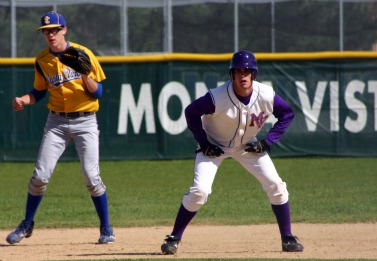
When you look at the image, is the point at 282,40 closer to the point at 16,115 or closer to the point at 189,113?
the point at 16,115

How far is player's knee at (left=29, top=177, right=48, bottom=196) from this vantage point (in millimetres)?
6879

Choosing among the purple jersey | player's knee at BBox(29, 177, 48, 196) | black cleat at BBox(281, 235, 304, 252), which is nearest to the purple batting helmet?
the purple jersey

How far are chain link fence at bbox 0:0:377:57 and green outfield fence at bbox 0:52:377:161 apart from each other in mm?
3449

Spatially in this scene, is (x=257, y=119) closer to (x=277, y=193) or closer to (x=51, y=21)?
(x=277, y=193)

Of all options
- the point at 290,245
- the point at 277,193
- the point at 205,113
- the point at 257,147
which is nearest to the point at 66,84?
the point at 205,113

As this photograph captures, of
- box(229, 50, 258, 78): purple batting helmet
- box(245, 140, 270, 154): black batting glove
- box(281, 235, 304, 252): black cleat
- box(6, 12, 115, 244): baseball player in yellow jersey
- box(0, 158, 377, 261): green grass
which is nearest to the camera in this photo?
box(229, 50, 258, 78): purple batting helmet

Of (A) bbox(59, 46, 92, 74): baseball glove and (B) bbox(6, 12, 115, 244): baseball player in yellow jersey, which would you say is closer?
(A) bbox(59, 46, 92, 74): baseball glove

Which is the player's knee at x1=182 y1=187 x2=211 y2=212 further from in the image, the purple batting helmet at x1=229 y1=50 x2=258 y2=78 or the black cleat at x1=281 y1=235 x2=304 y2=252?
the purple batting helmet at x1=229 y1=50 x2=258 y2=78

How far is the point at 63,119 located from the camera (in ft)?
22.8

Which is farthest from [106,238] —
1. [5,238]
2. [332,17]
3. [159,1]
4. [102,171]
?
[332,17]

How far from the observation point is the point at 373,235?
753 cm

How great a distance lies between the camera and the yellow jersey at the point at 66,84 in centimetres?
688

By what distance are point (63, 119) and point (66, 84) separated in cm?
30

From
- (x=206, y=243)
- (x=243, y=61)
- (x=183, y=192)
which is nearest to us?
(x=243, y=61)
